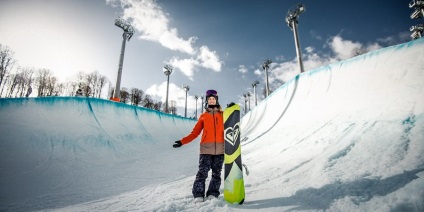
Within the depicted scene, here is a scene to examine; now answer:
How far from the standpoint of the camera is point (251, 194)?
8.84 ft

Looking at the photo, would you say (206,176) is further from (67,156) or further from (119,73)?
(119,73)

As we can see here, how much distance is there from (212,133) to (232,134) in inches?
11.8

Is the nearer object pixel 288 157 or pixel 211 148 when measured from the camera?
pixel 211 148

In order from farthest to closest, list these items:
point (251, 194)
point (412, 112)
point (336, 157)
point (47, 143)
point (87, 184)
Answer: point (47, 143) → point (87, 184) → point (412, 112) → point (336, 157) → point (251, 194)

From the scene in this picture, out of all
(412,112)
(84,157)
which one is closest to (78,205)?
(84,157)

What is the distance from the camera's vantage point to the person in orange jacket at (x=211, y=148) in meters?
2.66

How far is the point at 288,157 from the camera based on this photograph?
162 inches

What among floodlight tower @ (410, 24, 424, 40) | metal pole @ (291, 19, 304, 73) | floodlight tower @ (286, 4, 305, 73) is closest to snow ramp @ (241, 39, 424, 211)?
metal pole @ (291, 19, 304, 73)

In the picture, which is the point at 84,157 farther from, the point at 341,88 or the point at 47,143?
the point at 341,88

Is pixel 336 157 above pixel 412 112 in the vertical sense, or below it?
below

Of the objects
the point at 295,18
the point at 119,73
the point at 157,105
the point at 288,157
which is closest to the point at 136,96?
the point at 157,105

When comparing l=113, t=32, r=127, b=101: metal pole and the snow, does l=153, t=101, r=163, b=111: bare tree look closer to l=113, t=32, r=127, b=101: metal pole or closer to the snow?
l=113, t=32, r=127, b=101: metal pole

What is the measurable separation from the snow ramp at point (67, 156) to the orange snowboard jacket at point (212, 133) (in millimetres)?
2423

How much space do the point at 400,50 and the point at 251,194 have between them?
5885 millimetres
